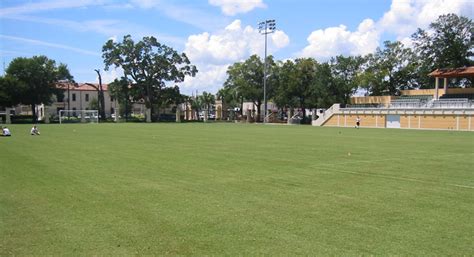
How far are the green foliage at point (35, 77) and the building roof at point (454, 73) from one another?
220 ft

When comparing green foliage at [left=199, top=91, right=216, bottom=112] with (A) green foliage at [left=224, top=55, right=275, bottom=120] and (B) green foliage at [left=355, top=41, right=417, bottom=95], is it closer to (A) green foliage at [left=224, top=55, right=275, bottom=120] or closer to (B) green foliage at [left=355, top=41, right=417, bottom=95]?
(A) green foliage at [left=224, top=55, right=275, bottom=120]

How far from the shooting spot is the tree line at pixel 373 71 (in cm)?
7581

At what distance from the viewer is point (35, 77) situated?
83250 millimetres

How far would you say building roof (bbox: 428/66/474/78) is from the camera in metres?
69.4

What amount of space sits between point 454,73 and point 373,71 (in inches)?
603

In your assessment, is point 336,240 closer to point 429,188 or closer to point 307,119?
point 429,188

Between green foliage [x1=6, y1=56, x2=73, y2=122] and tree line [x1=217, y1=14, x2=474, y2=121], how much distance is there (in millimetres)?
37927

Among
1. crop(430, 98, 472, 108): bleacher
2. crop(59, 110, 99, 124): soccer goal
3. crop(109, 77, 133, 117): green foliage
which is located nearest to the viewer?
crop(430, 98, 472, 108): bleacher

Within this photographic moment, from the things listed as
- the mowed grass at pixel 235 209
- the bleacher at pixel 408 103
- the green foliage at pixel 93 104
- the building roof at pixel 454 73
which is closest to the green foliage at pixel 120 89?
the green foliage at pixel 93 104

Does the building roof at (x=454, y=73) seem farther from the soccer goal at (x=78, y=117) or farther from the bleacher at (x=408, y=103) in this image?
the soccer goal at (x=78, y=117)

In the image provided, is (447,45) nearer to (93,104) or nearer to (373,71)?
(373,71)

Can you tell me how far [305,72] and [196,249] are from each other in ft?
277

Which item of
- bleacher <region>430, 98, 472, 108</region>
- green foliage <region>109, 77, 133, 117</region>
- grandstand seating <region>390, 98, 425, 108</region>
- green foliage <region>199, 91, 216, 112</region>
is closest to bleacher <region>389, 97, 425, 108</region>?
grandstand seating <region>390, 98, 425, 108</region>

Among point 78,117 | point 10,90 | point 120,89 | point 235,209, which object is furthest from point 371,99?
point 235,209
